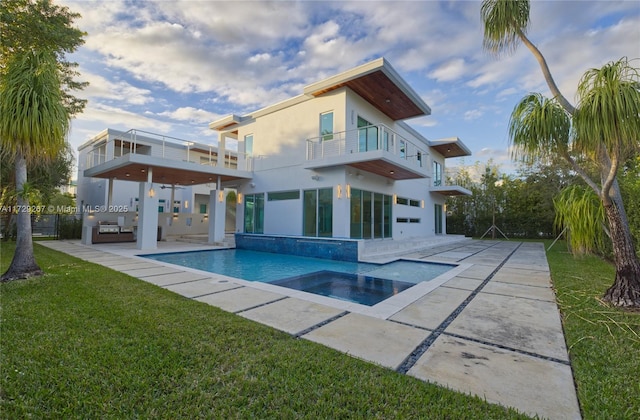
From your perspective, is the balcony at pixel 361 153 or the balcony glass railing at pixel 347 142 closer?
the balcony at pixel 361 153

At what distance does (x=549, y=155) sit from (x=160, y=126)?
62.6 feet

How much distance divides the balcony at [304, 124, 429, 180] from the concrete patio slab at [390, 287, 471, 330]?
19.3ft

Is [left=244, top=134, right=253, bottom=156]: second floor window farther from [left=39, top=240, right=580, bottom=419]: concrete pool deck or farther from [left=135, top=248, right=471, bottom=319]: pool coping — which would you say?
[left=39, top=240, right=580, bottom=419]: concrete pool deck

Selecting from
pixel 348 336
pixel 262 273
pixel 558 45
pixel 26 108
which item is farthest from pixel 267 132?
pixel 348 336

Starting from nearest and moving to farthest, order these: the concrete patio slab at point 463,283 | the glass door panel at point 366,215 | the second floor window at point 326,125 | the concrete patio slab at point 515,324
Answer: the concrete patio slab at point 515,324 < the concrete patio slab at point 463,283 < the second floor window at point 326,125 < the glass door panel at point 366,215

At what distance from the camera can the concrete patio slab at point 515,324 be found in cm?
317

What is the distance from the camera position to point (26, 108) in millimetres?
5504

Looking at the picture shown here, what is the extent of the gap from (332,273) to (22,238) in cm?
698

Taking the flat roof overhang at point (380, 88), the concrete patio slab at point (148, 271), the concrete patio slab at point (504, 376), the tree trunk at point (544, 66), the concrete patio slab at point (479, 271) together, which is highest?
the flat roof overhang at point (380, 88)

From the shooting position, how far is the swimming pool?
6102 millimetres

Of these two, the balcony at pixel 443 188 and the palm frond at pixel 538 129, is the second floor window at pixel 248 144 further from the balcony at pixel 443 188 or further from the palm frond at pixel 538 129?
the palm frond at pixel 538 129

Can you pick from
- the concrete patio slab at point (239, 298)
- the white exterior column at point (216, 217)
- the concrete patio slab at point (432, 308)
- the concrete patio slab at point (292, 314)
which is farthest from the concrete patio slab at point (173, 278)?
the white exterior column at point (216, 217)

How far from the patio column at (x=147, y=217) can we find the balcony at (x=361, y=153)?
6.44 m

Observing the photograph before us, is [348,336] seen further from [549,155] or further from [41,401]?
[549,155]
